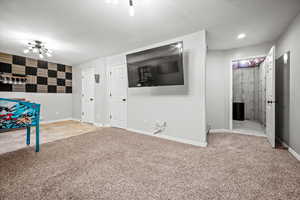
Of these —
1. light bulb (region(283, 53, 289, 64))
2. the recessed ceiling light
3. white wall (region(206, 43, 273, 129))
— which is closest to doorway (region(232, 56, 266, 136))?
white wall (region(206, 43, 273, 129))

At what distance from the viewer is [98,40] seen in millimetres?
2756

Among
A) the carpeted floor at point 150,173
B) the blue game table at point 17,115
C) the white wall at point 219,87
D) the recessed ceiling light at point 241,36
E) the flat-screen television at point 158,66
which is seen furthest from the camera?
the white wall at point 219,87

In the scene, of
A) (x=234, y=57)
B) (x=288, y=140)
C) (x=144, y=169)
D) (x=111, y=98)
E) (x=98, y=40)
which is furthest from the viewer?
(x=111, y=98)

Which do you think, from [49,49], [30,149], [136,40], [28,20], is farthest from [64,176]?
[49,49]

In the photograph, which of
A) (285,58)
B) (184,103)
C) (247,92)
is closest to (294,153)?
(285,58)

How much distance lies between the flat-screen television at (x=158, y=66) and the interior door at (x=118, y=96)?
27.7 inches

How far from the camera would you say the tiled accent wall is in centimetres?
359

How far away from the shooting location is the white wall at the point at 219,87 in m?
3.23

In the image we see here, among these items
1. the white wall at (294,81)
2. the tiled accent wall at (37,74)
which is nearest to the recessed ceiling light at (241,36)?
the white wall at (294,81)

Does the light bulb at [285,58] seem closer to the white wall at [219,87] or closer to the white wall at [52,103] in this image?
the white wall at [219,87]

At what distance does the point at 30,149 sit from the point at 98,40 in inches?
99.9

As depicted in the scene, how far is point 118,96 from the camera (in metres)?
3.66

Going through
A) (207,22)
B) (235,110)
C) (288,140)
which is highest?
(207,22)

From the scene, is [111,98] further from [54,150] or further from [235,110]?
[235,110]
